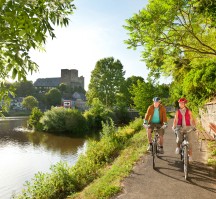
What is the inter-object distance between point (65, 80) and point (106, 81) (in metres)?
118

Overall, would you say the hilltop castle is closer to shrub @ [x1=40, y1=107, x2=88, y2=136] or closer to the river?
shrub @ [x1=40, y1=107, x2=88, y2=136]

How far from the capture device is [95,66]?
59094mm

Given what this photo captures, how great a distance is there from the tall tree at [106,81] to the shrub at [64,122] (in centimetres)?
1431

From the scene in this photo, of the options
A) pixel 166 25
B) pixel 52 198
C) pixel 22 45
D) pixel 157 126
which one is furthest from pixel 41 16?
pixel 52 198

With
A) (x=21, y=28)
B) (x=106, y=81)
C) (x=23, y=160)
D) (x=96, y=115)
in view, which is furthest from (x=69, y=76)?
(x=21, y=28)

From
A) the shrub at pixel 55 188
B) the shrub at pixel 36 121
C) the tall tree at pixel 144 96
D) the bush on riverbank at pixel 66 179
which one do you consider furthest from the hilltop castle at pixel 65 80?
the shrub at pixel 55 188

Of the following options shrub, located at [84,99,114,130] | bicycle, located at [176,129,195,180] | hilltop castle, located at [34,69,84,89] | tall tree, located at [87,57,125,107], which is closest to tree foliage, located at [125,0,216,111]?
bicycle, located at [176,129,195,180]

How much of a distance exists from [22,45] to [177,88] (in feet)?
78.3

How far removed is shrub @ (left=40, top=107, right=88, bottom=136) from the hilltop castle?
408 feet

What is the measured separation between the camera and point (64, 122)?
41938 mm

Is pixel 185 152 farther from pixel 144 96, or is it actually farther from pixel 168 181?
pixel 144 96

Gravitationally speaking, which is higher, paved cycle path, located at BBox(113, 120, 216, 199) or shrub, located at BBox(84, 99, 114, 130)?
shrub, located at BBox(84, 99, 114, 130)

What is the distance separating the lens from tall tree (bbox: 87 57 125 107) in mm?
57203

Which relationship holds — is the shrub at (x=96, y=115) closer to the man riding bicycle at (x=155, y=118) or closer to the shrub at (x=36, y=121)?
the shrub at (x=36, y=121)
